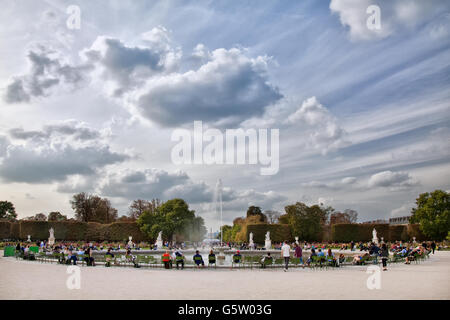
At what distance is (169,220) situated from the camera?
2153 inches

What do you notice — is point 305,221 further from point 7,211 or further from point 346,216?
point 7,211

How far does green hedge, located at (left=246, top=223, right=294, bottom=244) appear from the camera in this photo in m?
53.5

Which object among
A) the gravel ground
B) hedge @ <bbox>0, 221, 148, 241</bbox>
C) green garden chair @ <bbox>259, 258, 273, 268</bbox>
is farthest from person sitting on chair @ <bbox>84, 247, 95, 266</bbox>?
hedge @ <bbox>0, 221, 148, 241</bbox>

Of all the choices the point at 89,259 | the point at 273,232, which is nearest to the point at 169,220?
the point at 273,232

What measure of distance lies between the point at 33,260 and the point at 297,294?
63.8 feet

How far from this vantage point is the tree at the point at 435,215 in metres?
47.9

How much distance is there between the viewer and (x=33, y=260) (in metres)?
23.1

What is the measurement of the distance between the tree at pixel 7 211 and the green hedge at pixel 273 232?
185 feet

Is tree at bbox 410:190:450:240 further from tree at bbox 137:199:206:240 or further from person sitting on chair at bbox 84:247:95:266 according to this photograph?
person sitting on chair at bbox 84:247:95:266

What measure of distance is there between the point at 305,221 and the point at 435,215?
1712cm

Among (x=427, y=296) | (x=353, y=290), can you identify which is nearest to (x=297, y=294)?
(x=353, y=290)

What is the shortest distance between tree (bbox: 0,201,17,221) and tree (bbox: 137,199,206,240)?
42515mm
